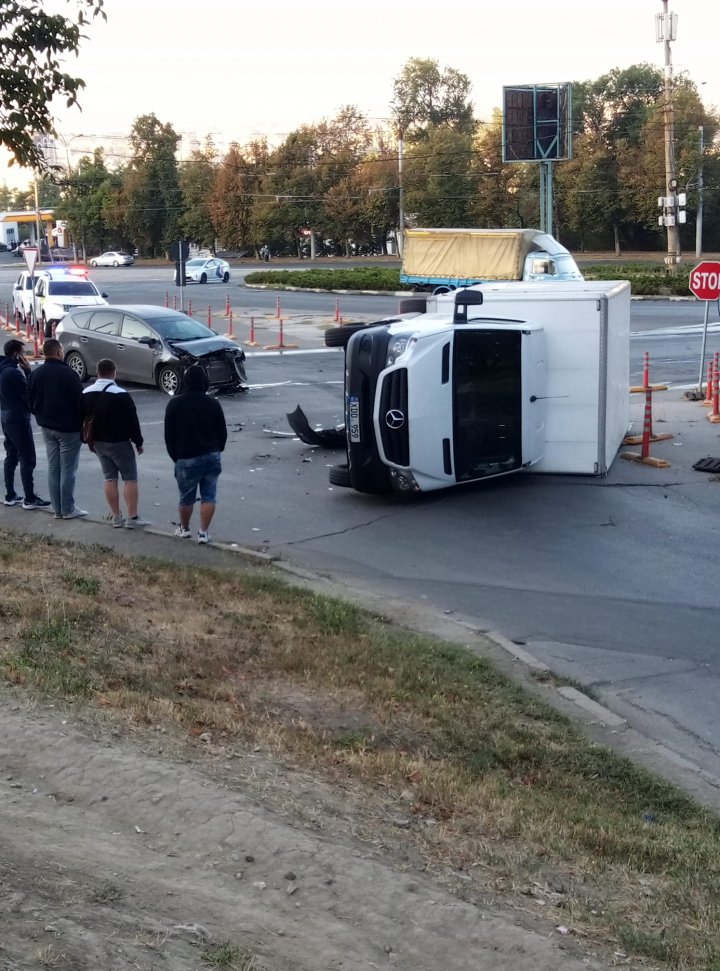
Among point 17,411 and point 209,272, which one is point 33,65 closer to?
point 17,411

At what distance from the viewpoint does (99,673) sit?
702cm

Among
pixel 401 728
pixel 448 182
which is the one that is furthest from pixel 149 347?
pixel 448 182

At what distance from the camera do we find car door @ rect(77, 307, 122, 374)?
945 inches

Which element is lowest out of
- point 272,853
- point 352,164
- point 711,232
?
point 272,853

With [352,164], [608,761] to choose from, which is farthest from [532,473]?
[352,164]

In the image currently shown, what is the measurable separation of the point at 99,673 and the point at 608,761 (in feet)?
10.0

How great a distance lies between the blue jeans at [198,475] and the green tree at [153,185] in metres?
91.4

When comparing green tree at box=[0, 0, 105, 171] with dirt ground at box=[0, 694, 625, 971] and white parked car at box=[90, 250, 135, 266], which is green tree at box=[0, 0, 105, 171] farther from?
white parked car at box=[90, 250, 135, 266]

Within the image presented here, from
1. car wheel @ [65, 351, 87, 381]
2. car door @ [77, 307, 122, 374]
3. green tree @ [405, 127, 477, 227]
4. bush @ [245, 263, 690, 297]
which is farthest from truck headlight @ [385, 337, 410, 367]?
green tree @ [405, 127, 477, 227]

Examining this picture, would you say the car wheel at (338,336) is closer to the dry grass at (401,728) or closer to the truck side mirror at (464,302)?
the truck side mirror at (464,302)

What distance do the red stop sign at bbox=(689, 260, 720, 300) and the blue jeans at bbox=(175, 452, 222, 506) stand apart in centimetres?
1336

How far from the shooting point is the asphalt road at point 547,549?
8773 mm

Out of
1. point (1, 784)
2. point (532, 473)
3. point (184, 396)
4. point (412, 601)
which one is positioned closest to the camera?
point (1, 784)

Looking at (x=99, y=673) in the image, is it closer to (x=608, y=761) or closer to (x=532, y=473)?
(x=608, y=761)
